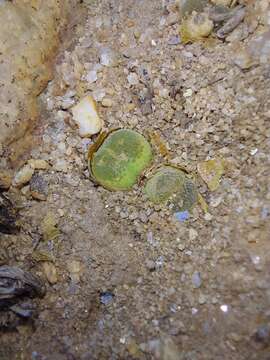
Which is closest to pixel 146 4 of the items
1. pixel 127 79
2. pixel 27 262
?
pixel 127 79

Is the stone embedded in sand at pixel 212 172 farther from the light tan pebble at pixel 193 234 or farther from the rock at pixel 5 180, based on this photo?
the rock at pixel 5 180

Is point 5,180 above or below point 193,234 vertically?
above

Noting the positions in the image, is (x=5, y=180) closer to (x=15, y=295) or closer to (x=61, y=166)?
(x=61, y=166)

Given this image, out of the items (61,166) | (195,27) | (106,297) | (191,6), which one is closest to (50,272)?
(106,297)

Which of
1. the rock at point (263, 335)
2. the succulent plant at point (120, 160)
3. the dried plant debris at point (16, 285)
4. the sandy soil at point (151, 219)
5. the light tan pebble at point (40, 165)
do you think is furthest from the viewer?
the light tan pebble at point (40, 165)

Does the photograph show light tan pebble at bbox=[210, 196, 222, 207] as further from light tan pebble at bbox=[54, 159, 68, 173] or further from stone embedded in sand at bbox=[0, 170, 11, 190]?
stone embedded in sand at bbox=[0, 170, 11, 190]

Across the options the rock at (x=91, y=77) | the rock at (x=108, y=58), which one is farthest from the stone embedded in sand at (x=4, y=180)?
the rock at (x=108, y=58)

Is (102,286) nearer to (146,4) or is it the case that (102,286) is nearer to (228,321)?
(228,321)

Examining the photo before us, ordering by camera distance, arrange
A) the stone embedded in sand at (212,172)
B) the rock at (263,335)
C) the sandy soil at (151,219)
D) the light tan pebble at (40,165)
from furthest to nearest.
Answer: the light tan pebble at (40,165) < the stone embedded in sand at (212,172) < the sandy soil at (151,219) < the rock at (263,335)
